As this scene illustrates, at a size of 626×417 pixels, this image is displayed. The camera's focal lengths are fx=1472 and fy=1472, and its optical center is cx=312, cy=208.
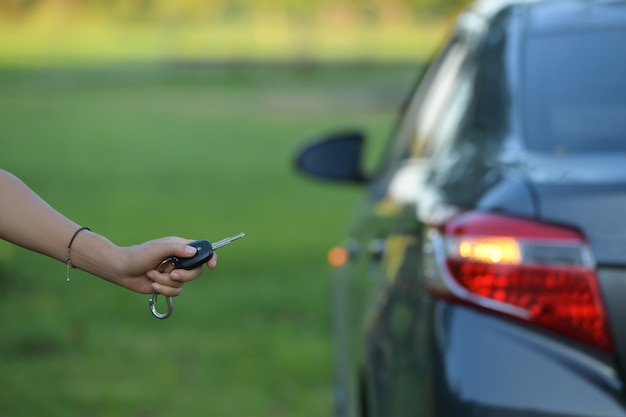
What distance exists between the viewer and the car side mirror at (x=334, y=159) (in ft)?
17.1

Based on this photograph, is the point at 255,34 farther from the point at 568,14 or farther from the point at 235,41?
the point at 568,14

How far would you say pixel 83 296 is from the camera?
32.5ft

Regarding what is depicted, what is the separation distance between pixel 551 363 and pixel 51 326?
600cm

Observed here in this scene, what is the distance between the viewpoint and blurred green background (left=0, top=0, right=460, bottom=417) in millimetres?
7386

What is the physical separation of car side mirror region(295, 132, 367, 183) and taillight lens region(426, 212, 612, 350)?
1.85 m

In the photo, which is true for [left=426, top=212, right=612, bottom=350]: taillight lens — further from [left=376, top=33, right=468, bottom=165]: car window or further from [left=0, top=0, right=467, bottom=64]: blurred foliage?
[left=0, top=0, right=467, bottom=64]: blurred foliage

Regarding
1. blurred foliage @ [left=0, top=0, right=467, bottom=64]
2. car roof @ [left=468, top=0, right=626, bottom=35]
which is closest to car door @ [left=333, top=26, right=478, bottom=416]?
car roof @ [left=468, top=0, right=626, bottom=35]

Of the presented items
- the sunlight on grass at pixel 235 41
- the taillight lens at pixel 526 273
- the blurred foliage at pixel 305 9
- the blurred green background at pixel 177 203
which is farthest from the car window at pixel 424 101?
the sunlight on grass at pixel 235 41

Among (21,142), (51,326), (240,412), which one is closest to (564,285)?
(240,412)

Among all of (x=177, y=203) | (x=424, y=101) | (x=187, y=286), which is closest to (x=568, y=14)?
(x=424, y=101)

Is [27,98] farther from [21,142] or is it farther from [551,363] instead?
[551,363]

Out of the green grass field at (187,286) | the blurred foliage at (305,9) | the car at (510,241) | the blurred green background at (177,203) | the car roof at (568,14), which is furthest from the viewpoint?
the blurred foliage at (305,9)

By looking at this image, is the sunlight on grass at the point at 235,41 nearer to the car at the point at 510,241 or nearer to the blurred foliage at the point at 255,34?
the blurred foliage at the point at 255,34

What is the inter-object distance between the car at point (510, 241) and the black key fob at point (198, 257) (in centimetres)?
82
